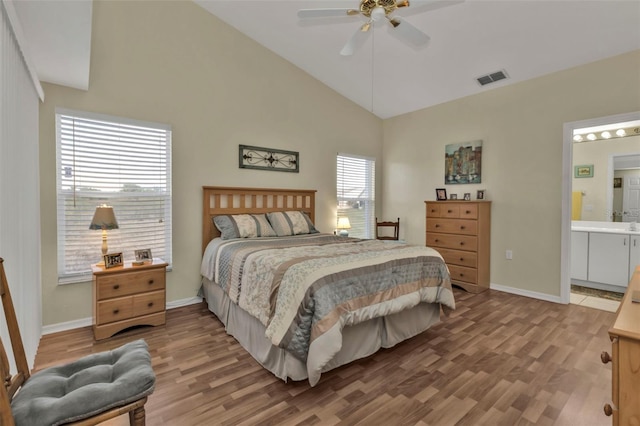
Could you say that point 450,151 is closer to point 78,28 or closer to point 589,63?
point 589,63

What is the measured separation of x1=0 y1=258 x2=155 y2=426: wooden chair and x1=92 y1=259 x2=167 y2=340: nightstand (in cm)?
151

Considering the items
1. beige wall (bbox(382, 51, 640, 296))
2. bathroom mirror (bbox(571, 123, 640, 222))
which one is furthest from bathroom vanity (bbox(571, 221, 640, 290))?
beige wall (bbox(382, 51, 640, 296))

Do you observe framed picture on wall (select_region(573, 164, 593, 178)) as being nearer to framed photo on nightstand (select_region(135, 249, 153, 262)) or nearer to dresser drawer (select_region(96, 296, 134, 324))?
framed photo on nightstand (select_region(135, 249, 153, 262))

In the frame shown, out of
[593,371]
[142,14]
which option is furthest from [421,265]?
[142,14]

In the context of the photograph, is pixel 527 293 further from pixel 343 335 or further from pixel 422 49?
pixel 422 49

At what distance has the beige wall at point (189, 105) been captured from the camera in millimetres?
2891

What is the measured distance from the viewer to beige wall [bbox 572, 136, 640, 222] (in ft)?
14.0

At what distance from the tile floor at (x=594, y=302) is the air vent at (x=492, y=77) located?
2912mm

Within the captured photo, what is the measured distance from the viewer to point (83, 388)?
1173 mm

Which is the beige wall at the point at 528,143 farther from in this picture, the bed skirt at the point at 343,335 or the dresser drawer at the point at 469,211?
the bed skirt at the point at 343,335

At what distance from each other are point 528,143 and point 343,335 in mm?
3518

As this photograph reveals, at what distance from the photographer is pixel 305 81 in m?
4.57

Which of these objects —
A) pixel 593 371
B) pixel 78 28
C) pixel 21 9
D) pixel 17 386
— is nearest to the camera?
pixel 17 386

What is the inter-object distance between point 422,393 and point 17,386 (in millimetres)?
2030
